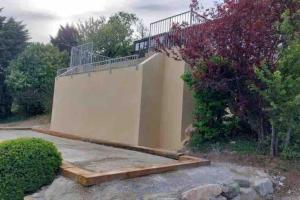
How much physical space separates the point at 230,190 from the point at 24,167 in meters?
3.02

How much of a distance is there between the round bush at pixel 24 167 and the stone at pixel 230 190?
2591mm

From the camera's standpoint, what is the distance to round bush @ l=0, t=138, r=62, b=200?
4898 millimetres

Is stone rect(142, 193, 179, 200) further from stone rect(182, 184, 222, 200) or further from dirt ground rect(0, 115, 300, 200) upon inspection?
dirt ground rect(0, 115, 300, 200)

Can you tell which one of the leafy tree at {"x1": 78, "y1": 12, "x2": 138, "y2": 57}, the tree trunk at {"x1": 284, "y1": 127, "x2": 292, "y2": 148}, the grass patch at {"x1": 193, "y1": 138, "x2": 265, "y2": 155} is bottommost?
the grass patch at {"x1": 193, "y1": 138, "x2": 265, "y2": 155}

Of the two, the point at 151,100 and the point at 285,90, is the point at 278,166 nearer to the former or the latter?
the point at 285,90

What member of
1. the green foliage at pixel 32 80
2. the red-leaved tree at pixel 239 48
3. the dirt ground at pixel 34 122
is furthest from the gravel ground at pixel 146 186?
the green foliage at pixel 32 80

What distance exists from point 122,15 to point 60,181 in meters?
21.8

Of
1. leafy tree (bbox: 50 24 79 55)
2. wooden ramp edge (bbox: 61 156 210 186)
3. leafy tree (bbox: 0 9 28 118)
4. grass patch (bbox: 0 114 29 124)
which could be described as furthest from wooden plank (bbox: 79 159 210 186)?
leafy tree (bbox: 50 24 79 55)

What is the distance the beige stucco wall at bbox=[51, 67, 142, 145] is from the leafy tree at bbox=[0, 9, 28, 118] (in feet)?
35.6

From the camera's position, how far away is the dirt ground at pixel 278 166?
214 inches

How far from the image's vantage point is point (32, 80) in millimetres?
22469

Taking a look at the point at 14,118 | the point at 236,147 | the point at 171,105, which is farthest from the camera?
the point at 14,118

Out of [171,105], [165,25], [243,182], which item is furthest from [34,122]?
[243,182]

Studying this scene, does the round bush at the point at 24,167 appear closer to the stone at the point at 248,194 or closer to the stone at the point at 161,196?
the stone at the point at 161,196
